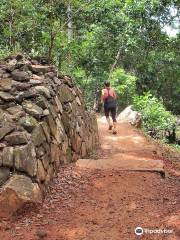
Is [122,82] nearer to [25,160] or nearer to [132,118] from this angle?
[132,118]

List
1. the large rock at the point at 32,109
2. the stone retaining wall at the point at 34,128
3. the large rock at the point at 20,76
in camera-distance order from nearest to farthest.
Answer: the stone retaining wall at the point at 34,128 < the large rock at the point at 32,109 < the large rock at the point at 20,76

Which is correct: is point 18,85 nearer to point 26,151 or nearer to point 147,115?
point 26,151

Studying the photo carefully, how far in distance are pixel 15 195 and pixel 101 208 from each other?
130 cm

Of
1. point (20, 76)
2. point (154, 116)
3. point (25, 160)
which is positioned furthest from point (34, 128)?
point (154, 116)

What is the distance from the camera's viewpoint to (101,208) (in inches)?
240

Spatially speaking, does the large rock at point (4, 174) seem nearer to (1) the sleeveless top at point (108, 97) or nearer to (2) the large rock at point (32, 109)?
(2) the large rock at point (32, 109)

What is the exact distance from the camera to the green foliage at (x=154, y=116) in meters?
16.4

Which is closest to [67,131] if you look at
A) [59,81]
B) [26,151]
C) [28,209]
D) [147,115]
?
[59,81]

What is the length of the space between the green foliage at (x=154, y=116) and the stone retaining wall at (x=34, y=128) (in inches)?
280

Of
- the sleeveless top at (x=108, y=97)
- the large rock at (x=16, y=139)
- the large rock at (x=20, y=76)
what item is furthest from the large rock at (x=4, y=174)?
the sleeveless top at (x=108, y=97)

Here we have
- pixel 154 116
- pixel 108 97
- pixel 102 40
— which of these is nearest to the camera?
pixel 108 97

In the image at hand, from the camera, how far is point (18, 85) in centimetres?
739

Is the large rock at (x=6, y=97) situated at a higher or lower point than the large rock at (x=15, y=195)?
higher

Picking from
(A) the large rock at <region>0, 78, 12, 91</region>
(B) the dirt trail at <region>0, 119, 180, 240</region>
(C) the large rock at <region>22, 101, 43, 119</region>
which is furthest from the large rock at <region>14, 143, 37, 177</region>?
(A) the large rock at <region>0, 78, 12, 91</region>
